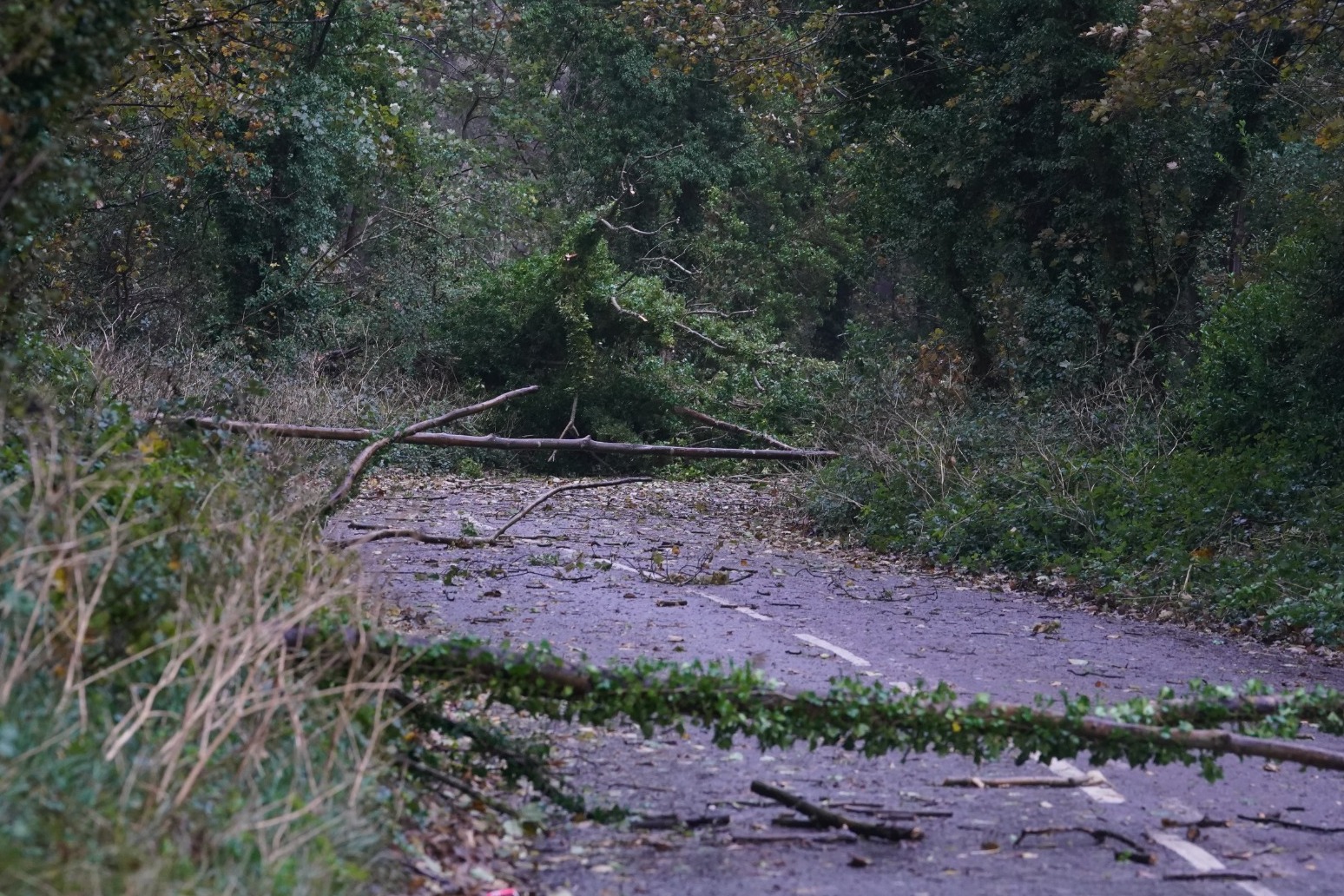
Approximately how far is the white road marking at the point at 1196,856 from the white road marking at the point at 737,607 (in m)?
5.86

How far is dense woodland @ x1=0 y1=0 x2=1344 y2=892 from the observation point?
4672mm

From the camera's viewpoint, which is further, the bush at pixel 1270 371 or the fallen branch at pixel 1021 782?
the bush at pixel 1270 371

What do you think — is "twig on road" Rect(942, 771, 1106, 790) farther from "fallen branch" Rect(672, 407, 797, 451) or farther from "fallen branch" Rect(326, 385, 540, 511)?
"fallen branch" Rect(672, 407, 797, 451)

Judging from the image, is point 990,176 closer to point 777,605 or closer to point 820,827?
point 777,605

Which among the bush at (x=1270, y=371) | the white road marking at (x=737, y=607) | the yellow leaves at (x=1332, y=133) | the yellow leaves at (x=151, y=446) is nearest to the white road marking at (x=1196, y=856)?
the yellow leaves at (x=151, y=446)

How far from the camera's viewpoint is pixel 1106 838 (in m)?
6.13

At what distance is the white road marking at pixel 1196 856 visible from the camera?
5.52 meters

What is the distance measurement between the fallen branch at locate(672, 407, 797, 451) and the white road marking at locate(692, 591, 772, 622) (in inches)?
408

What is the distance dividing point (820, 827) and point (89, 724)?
3.23 meters

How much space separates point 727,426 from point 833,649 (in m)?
15.1

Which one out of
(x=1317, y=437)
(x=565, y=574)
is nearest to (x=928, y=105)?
(x=1317, y=437)

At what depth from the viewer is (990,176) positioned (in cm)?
2258

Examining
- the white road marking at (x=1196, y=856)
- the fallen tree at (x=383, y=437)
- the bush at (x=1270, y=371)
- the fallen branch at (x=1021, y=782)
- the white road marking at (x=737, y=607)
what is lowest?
the white road marking at (x=737, y=607)

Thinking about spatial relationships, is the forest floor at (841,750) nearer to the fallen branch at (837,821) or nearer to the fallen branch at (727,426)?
the fallen branch at (837,821)
